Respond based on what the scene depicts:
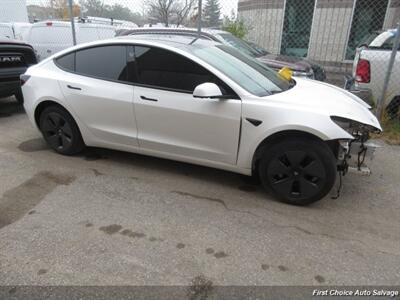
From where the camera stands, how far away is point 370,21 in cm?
1108

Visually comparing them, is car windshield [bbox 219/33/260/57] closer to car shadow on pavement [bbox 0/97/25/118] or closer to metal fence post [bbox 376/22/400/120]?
metal fence post [bbox 376/22/400/120]

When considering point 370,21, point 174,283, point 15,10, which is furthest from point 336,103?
point 15,10

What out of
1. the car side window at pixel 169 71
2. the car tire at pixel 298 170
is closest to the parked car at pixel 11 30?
the car side window at pixel 169 71

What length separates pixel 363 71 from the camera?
5785 millimetres

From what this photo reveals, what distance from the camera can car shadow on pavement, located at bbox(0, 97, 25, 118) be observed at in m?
6.54

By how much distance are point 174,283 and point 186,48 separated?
2.46 m

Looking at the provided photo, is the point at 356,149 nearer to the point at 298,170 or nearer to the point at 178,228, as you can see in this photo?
the point at 298,170

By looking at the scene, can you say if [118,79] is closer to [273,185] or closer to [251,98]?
[251,98]

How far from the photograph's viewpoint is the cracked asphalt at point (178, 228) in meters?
2.52

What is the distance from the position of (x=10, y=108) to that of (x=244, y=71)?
5.34 m

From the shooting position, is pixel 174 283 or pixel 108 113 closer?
pixel 174 283

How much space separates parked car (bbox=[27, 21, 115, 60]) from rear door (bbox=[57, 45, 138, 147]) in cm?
571

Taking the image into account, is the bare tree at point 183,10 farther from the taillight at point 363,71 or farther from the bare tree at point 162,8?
the taillight at point 363,71

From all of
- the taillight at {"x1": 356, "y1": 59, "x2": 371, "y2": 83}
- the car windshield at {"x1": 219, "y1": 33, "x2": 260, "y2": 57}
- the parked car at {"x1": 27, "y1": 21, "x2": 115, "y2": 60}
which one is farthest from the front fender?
the parked car at {"x1": 27, "y1": 21, "x2": 115, "y2": 60}
